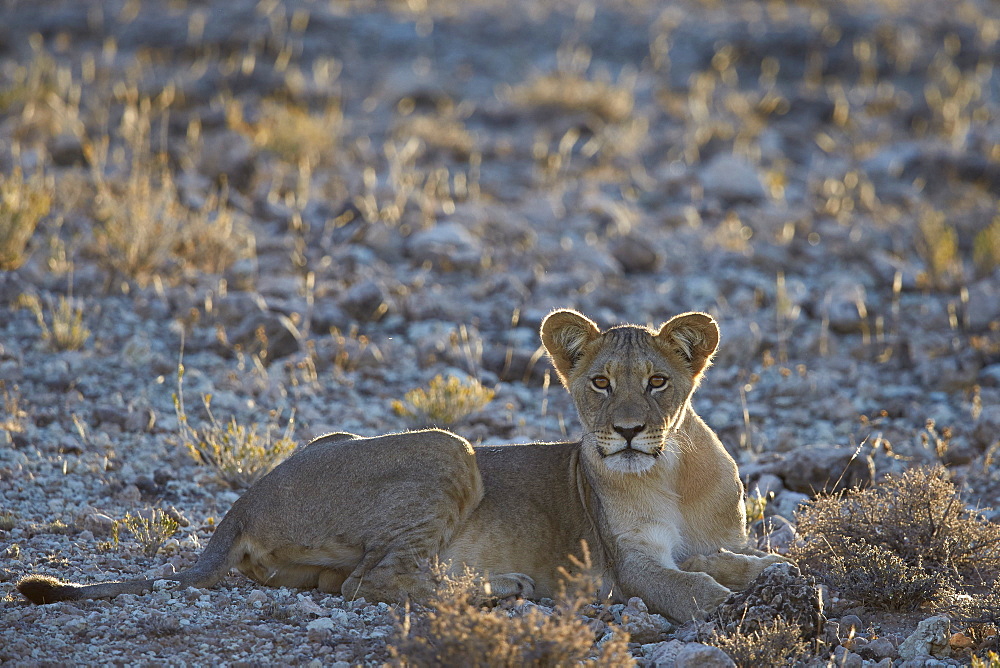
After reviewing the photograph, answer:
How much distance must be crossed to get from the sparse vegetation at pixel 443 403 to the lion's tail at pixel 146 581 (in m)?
2.61

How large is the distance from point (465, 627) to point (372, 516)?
4.75 ft

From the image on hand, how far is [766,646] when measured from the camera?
4262mm

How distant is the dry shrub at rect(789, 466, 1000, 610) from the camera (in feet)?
16.8

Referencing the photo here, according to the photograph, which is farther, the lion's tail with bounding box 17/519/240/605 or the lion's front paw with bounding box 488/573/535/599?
the lion's front paw with bounding box 488/573/535/599

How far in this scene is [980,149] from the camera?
50.5 ft

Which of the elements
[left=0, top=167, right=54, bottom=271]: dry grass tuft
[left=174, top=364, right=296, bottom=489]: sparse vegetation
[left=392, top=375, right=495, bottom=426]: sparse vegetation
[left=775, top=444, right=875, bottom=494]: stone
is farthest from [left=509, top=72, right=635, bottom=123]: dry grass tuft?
[left=174, top=364, right=296, bottom=489]: sparse vegetation

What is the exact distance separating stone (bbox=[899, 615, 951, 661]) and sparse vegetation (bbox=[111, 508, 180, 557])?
357 centimetres

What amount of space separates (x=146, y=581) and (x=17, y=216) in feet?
18.4

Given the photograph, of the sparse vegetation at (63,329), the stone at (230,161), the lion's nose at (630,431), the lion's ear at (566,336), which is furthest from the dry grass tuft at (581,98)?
the lion's nose at (630,431)

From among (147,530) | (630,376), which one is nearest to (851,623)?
(630,376)

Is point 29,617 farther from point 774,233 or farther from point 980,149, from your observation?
point 980,149

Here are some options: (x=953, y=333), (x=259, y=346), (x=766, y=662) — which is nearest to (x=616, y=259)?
(x=953, y=333)

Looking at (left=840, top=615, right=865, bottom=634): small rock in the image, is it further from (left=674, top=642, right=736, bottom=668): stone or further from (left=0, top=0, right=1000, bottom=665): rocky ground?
(left=674, top=642, right=736, bottom=668): stone

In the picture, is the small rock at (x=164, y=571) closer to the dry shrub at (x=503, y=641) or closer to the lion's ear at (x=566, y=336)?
the dry shrub at (x=503, y=641)
